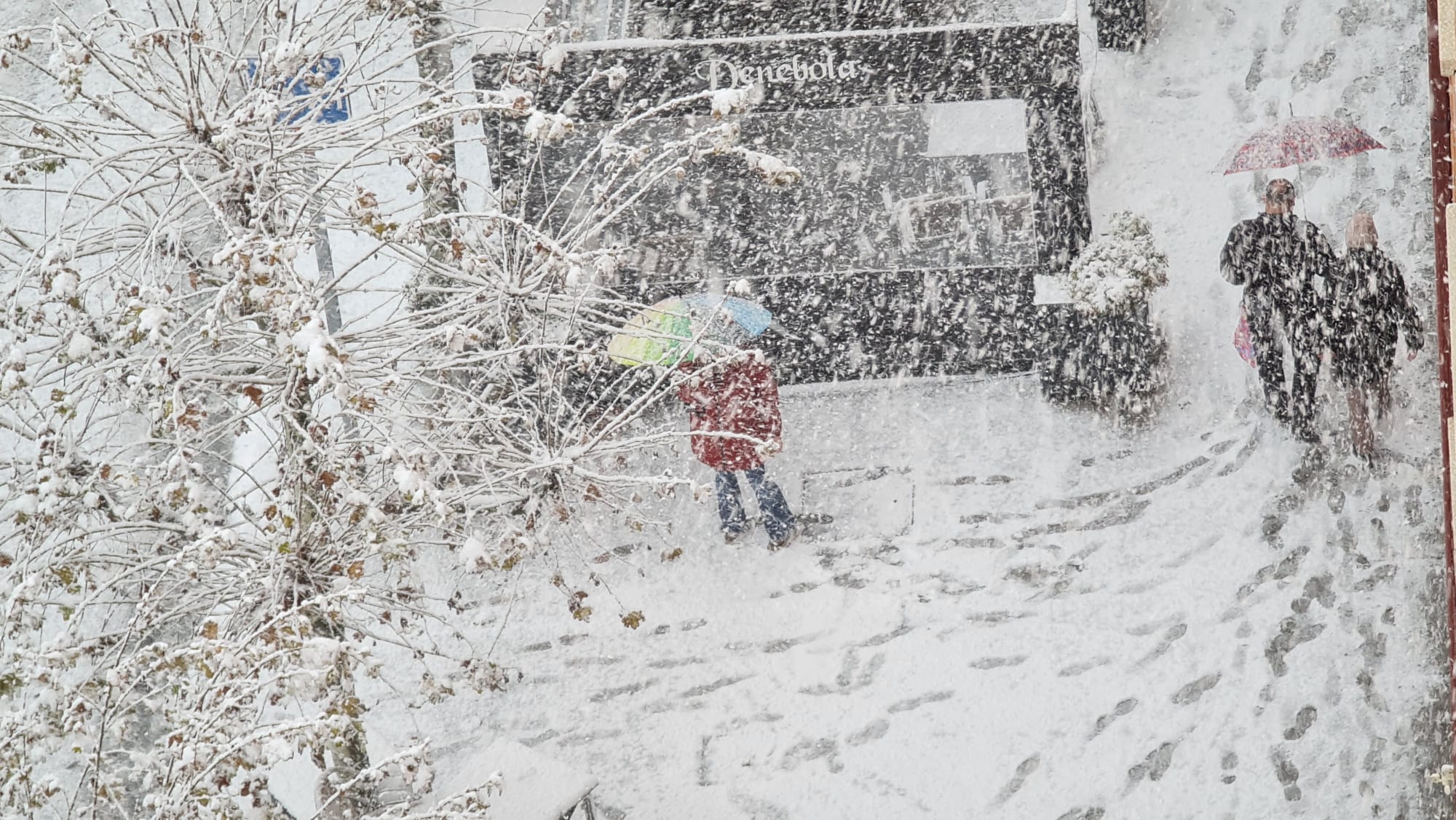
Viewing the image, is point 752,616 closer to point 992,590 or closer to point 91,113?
point 992,590

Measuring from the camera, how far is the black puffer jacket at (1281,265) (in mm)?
7828

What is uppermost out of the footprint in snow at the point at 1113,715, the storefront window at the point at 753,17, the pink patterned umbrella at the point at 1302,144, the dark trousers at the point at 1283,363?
the storefront window at the point at 753,17

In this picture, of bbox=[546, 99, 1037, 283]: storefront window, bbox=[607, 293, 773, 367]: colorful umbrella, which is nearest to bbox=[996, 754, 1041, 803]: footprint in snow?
bbox=[607, 293, 773, 367]: colorful umbrella

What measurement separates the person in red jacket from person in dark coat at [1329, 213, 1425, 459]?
12.0 feet

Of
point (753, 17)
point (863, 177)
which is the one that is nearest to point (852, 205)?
point (863, 177)

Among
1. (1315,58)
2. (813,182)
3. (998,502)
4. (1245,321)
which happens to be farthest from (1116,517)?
(1315,58)

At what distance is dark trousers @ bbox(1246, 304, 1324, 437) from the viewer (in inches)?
320

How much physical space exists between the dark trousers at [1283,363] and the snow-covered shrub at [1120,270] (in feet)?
2.24

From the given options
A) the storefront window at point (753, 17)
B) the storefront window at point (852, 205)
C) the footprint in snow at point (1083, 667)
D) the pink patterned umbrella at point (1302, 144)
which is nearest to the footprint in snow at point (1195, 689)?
the footprint in snow at point (1083, 667)

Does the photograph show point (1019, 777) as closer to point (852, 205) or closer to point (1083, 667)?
point (1083, 667)

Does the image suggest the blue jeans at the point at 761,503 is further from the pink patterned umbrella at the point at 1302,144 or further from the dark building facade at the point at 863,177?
the pink patterned umbrella at the point at 1302,144

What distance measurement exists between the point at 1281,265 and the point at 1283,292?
21 centimetres

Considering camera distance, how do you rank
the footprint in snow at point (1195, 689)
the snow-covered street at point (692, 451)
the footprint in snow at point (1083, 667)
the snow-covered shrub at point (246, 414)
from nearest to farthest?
the snow-covered shrub at point (246, 414)
the snow-covered street at point (692, 451)
the footprint in snow at point (1195, 689)
the footprint in snow at point (1083, 667)

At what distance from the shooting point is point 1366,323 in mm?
7871
